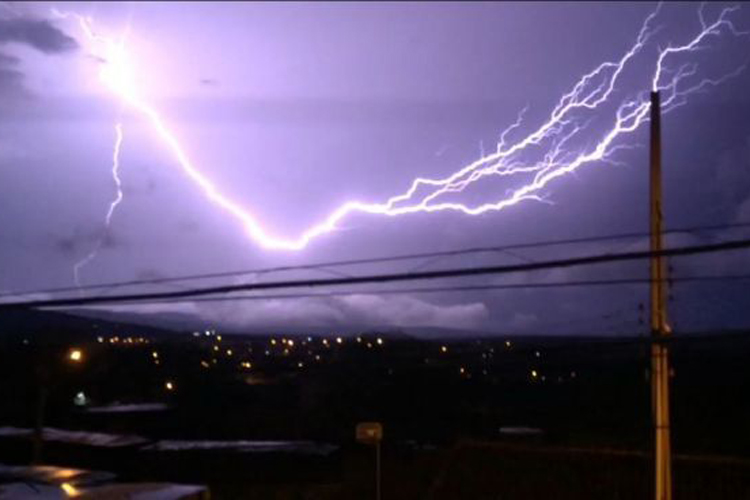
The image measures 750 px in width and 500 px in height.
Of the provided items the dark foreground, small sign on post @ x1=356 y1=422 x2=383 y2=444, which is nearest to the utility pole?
the dark foreground

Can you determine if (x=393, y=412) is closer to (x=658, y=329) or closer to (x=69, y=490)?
(x=658, y=329)

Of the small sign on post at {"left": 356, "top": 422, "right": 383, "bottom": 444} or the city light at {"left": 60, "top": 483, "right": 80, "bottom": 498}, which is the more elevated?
the small sign on post at {"left": 356, "top": 422, "right": 383, "bottom": 444}

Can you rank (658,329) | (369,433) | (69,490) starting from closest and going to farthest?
(69,490)
(658,329)
(369,433)

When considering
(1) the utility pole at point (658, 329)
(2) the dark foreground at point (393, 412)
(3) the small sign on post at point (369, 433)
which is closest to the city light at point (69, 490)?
(2) the dark foreground at point (393, 412)

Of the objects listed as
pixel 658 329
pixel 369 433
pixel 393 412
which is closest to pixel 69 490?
pixel 369 433

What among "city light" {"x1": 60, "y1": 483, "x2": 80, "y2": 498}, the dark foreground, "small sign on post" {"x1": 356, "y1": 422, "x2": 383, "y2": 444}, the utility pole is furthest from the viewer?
the dark foreground

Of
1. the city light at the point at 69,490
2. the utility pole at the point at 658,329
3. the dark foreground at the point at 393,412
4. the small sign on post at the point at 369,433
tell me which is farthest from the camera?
the dark foreground at the point at 393,412

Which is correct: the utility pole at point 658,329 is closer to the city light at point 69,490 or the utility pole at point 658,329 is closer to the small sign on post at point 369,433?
the small sign on post at point 369,433

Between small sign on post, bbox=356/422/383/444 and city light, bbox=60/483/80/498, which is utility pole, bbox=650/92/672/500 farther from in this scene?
city light, bbox=60/483/80/498
